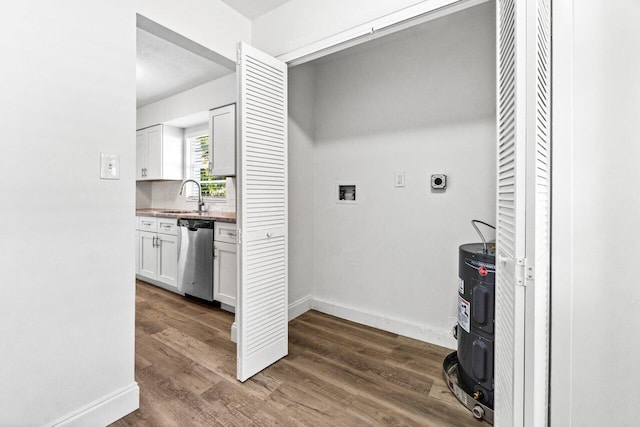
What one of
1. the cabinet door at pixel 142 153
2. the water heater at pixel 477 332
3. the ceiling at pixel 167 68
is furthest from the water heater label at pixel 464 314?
the cabinet door at pixel 142 153

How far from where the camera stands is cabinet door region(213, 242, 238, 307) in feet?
9.34

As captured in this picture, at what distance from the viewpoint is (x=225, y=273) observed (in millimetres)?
2930

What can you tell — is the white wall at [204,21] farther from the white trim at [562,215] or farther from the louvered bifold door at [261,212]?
the white trim at [562,215]

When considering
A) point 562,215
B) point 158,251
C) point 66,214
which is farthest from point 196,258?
point 562,215

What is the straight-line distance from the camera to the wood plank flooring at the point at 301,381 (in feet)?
5.04

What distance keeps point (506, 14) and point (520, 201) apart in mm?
734

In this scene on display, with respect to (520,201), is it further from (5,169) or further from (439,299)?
(5,169)

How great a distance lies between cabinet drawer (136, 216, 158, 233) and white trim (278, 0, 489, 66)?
8.63ft

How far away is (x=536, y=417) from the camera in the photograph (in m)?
0.86

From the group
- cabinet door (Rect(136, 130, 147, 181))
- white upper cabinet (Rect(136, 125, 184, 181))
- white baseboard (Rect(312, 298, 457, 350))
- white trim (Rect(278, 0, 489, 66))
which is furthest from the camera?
cabinet door (Rect(136, 130, 147, 181))

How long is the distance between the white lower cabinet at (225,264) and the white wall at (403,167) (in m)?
0.62

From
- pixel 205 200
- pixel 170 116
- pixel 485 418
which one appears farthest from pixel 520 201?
pixel 170 116

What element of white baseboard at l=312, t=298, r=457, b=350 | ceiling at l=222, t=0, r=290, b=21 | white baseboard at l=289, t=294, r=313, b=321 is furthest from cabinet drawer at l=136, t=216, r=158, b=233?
ceiling at l=222, t=0, r=290, b=21

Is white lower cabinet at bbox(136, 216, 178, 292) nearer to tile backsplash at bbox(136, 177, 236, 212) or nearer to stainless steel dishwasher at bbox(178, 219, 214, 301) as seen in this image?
stainless steel dishwasher at bbox(178, 219, 214, 301)
